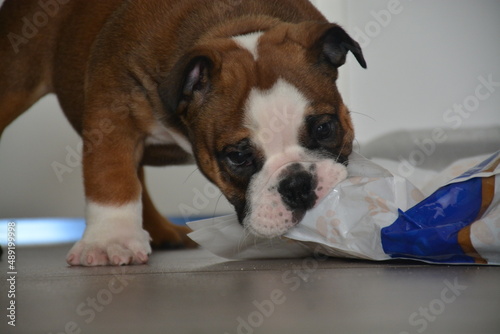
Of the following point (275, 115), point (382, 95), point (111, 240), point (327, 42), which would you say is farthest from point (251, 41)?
point (382, 95)

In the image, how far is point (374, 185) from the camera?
265 cm

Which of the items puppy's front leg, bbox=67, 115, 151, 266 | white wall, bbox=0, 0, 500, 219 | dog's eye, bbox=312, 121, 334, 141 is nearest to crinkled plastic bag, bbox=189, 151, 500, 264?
dog's eye, bbox=312, 121, 334, 141

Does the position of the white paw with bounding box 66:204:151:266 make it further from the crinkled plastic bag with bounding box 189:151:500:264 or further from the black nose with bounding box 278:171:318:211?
the black nose with bounding box 278:171:318:211

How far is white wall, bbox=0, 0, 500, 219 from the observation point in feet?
18.7

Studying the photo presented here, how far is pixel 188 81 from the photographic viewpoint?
287 cm

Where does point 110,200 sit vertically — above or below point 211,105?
below

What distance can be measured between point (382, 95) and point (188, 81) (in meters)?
3.53

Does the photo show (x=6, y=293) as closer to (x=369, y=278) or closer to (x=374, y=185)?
(x=369, y=278)

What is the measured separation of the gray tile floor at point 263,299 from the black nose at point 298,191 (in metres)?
0.22

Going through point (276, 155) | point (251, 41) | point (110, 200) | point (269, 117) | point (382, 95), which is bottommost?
point (382, 95)

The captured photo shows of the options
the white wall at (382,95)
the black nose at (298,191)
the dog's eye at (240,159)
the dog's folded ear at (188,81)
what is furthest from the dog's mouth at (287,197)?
the white wall at (382,95)

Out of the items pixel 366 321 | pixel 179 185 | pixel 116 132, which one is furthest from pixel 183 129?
pixel 179 185

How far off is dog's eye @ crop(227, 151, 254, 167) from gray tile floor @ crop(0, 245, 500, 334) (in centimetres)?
37

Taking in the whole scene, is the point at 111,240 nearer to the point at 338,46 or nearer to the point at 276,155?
the point at 276,155
